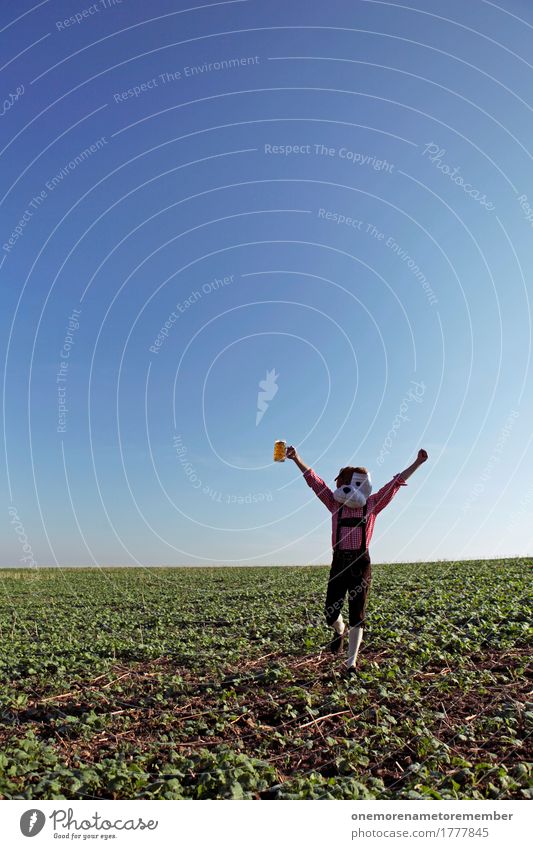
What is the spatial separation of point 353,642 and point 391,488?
2990 millimetres

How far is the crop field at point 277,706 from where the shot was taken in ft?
23.2

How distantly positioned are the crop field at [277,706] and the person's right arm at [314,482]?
328 cm

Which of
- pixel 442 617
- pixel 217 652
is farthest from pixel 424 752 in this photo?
pixel 442 617

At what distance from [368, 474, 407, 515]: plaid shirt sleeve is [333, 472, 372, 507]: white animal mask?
0.58 feet

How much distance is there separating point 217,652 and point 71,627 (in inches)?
330

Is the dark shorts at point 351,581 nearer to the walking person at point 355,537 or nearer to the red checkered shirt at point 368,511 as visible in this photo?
the walking person at point 355,537

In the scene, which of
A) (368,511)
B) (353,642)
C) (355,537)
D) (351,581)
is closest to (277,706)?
(353,642)

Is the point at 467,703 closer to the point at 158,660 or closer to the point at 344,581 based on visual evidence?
the point at 344,581

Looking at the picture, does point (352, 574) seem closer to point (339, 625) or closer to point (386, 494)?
point (339, 625)

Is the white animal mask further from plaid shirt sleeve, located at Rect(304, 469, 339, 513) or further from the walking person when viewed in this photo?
plaid shirt sleeve, located at Rect(304, 469, 339, 513)

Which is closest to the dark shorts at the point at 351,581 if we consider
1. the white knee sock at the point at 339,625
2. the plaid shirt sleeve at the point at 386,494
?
the white knee sock at the point at 339,625

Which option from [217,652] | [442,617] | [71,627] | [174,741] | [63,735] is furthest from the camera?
[71,627]

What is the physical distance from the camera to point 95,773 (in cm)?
717

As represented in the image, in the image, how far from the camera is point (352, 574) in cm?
1126
